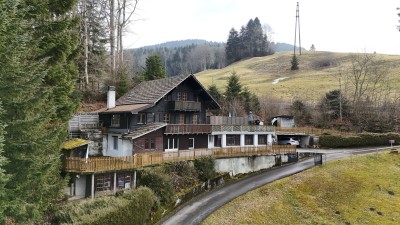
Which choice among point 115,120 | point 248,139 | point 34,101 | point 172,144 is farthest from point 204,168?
point 34,101

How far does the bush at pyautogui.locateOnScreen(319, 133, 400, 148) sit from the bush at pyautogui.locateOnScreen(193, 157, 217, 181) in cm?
2443

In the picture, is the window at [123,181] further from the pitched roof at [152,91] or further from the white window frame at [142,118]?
the pitched roof at [152,91]

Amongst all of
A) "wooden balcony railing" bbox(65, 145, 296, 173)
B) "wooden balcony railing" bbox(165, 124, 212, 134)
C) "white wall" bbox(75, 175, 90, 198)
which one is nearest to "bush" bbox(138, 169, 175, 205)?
"wooden balcony railing" bbox(65, 145, 296, 173)

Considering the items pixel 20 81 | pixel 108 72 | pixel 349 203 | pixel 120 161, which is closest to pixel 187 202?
pixel 120 161

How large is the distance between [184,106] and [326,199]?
17.9 meters

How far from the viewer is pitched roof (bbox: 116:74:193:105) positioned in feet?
120

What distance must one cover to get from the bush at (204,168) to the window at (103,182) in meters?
9.21

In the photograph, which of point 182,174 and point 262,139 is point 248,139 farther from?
point 182,174

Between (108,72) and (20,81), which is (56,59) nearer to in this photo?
(20,81)

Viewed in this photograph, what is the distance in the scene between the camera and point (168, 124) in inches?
1357

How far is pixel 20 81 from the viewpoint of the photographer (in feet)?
47.6

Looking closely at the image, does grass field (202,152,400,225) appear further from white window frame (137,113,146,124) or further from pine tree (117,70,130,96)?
pine tree (117,70,130,96)

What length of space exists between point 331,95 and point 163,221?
165 ft

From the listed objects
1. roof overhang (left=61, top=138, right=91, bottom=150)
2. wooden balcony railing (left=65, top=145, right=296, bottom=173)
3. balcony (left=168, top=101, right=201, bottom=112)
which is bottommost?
wooden balcony railing (left=65, top=145, right=296, bottom=173)
